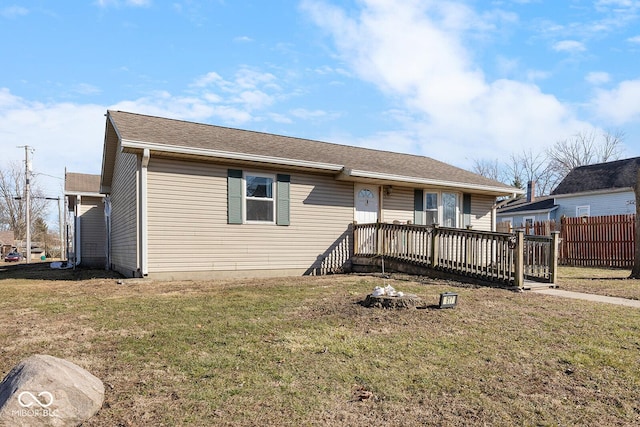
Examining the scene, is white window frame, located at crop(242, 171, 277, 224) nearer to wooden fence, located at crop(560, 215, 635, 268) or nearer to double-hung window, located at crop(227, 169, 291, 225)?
double-hung window, located at crop(227, 169, 291, 225)

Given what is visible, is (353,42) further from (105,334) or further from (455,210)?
(105,334)

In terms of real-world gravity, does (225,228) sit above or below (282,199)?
below

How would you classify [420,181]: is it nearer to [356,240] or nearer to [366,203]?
[366,203]

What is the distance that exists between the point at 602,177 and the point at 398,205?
1809cm

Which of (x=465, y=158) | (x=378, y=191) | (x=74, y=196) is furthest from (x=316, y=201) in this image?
(x=465, y=158)

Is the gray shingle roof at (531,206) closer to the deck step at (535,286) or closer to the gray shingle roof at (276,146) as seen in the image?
the gray shingle roof at (276,146)

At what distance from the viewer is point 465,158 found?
46969 mm

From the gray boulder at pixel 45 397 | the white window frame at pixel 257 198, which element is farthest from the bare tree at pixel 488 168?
the gray boulder at pixel 45 397

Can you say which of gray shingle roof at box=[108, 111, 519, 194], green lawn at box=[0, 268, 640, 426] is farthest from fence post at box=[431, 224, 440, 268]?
green lawn at box=[0, 268, 640, 426]

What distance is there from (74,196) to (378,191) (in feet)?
44.3

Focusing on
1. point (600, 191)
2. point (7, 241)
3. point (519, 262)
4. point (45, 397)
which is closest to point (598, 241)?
point (600, 191)

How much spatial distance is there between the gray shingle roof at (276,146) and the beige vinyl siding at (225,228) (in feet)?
1.83

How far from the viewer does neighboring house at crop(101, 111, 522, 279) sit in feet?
30.5

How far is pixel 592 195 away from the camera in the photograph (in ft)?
77.8
